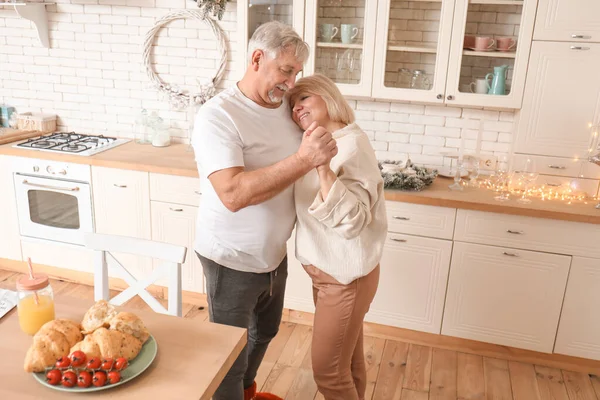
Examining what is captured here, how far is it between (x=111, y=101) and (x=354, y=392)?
264 centimetres

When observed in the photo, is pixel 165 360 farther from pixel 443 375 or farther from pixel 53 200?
pixel 53 200

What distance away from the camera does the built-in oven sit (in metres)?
3.34

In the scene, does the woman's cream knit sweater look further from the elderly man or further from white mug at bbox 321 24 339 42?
white mug at bbox 321 24 339 42

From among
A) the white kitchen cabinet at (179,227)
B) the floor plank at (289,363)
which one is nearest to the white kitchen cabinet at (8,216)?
the white kitchen cabinet at (179,227)

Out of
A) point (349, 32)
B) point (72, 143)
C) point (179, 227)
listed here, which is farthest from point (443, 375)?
point (72, 143)

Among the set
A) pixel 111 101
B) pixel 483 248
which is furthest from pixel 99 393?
pixel 111 101

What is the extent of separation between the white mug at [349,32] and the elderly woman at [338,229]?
119cm

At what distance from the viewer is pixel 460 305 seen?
9.65 feet

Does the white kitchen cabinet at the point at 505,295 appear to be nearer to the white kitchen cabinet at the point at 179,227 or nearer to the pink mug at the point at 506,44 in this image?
the pink mug at the point at 506,44

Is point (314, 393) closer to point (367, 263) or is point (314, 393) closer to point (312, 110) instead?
point (367, 263)

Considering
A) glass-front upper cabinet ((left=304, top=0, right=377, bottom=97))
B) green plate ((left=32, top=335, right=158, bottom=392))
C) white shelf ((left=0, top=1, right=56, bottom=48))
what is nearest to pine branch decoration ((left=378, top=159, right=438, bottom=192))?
glass-front upper cabinet ((left=304, top=0, right=377, bottom=97))

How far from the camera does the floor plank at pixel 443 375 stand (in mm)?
2695

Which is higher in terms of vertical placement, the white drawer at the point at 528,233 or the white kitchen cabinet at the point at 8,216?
the white drawer at the point at 528,233

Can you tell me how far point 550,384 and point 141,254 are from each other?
84.6 inches
